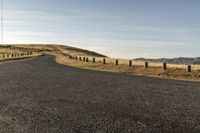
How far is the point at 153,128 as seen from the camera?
396 inches

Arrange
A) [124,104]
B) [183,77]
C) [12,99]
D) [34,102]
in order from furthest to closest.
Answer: [183,77] → [12,99] → [34,102] → [124,104]

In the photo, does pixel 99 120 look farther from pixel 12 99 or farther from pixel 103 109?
pixel 12 99

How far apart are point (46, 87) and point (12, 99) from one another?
470cm

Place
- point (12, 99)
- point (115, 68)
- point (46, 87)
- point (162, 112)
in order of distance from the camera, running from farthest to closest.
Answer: point (115, 68), point (46, 87), point (12, 99), point (162, 112)

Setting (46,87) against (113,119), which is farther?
(46,87)

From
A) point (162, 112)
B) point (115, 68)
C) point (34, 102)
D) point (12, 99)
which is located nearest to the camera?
point (162, 112)

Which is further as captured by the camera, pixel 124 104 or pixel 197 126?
pixel 124 104

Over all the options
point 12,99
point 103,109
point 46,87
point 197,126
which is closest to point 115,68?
point 46,87

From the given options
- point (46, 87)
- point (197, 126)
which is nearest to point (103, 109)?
point (197, 126)

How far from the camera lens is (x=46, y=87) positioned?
68.6 ft

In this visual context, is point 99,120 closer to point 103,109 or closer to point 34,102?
point 103,109

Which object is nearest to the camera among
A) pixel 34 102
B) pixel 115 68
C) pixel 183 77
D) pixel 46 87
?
pixel 34 102

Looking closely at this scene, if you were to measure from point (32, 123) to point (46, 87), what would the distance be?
9.87 m

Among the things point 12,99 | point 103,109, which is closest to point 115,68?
point 12,99
